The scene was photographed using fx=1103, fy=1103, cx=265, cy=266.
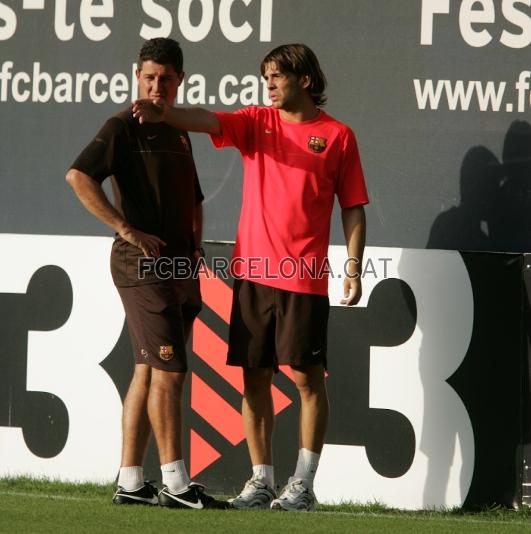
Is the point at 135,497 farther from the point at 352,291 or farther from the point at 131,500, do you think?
the point at 352,291

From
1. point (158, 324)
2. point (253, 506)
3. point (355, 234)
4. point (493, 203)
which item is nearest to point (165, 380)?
point (158, 324)

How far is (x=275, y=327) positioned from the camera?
4469 millimetres

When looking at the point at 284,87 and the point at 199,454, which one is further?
the point at 199,454

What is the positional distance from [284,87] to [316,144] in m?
0.27

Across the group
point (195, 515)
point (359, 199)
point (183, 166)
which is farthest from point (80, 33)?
point (195, 515)

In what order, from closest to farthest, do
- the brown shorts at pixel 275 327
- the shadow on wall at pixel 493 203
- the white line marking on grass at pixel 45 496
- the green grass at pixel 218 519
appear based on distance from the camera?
the green grass at pixel 218 519
the brown shorts at pixel 275 327
the white line marking on grass at pixel 45 496
the shadow on wall at pixel 493 203

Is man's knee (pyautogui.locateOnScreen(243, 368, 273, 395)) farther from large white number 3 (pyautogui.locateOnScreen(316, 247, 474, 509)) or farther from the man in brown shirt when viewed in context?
large white number 3 (pyautogui.locateOnScreen(316, 247, 474, 509))

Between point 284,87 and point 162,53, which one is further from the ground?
point 162,53

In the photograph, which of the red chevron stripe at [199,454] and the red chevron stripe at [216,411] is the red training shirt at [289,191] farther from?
the red chevron stripe at [199,454]

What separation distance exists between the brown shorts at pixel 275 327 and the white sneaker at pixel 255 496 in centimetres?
48

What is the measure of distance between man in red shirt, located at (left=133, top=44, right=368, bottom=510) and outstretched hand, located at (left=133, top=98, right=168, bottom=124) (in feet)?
0.50

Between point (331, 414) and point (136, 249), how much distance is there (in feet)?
4.16

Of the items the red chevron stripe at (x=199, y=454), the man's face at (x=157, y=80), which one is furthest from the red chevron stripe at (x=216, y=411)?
the man's face at (x=157, y=80)

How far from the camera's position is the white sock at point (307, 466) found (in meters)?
4.45
